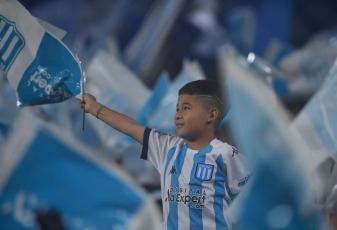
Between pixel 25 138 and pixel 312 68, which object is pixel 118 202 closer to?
Result: pixel 25 138

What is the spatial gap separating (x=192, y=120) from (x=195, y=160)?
95 mm

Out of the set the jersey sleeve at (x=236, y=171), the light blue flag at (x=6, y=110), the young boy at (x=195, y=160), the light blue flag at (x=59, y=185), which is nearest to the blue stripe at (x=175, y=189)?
the young boy at (x=195, y=160)

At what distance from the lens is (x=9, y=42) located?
1211 mm

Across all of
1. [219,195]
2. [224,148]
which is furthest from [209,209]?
[224,148]

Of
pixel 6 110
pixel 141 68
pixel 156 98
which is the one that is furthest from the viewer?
pixel 141 68

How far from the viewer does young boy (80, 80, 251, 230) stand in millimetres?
948

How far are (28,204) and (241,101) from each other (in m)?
1.45

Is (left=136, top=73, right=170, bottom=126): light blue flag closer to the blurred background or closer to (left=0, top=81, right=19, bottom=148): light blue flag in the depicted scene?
the blurred background

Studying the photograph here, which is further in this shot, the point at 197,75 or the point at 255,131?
the point at 197,75

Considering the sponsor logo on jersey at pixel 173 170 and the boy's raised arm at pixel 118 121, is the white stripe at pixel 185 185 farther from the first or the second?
the boy's raised arm at pixel 118 121

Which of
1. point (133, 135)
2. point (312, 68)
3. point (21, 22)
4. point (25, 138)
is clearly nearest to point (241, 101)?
point (133, 135)

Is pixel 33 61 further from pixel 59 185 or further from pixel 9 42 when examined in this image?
pixel 59 185

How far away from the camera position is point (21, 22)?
1.18 meters

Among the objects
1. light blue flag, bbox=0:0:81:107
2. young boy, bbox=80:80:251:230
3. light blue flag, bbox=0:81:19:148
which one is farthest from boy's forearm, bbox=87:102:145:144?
light blue flag, bbox=0:81:19:148
